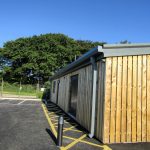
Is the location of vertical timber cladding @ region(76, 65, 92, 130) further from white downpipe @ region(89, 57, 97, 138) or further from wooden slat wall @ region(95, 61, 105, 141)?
wooden slat wall @ region(95, 61, 105, 141)

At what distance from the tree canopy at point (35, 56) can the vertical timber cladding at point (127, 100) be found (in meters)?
43.9

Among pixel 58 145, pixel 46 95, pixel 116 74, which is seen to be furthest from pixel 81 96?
pixel 46 95

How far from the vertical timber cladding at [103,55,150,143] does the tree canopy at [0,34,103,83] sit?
43.9 metres

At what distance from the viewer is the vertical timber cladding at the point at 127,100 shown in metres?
7.57

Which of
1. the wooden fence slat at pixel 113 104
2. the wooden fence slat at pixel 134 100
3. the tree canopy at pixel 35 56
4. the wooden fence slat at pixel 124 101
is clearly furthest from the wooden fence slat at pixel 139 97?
the tree canopy at pixel 35 56

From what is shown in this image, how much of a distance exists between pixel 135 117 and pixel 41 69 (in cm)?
4493

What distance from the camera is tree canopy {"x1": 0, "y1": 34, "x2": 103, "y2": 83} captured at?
51625 millimetres

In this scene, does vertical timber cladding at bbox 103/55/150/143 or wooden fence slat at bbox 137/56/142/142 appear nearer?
vertical timber cladding at bbox 103/55/150/143

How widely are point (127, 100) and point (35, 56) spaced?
148 feet

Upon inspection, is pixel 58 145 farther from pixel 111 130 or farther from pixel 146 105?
pixel 146 105

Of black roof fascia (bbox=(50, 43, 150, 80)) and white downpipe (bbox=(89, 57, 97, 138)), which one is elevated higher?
black roof fascia (bbox=(50, 43, 150, 80))

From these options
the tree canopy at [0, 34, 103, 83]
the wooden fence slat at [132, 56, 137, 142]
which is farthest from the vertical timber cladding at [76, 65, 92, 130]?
the tree canopy at [0, 34, 103, 83]

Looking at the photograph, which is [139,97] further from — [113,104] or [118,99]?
[113,104]

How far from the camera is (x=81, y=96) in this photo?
10750 millimetres
